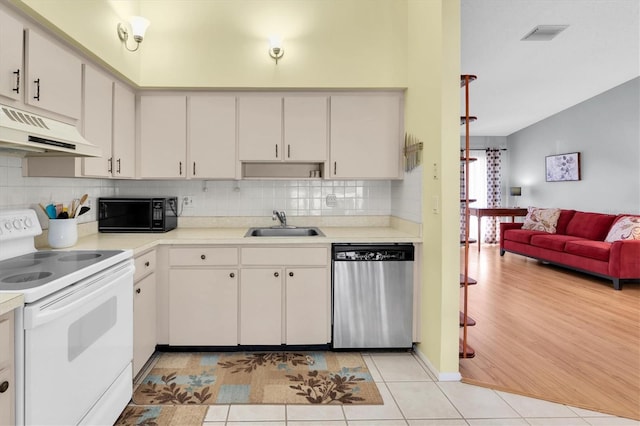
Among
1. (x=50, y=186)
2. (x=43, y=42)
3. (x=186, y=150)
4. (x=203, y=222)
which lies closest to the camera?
(x=43, y=42)

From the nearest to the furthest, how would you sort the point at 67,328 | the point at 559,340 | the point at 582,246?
1. the point at 67,328
2. the point at 559,340
3. the point at 582,246

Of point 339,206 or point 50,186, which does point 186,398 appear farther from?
point 339,206

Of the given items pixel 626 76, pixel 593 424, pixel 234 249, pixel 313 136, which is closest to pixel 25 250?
pixel 234 249

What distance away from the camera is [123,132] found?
9.46 feet

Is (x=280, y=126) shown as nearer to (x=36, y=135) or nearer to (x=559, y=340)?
(x=36, y=135)

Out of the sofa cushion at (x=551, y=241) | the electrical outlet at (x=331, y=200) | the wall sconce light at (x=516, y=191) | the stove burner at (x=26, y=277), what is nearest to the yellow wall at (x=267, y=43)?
the electrical outlet at (x=331, y=200)

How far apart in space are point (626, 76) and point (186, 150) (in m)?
6.41


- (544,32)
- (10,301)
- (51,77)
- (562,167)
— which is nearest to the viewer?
(10,301)

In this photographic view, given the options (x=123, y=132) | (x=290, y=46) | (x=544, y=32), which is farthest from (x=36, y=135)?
(x=544, y=32)

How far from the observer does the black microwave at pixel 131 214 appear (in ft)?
9.79

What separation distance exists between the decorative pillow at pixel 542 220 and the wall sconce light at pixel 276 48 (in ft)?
19.3

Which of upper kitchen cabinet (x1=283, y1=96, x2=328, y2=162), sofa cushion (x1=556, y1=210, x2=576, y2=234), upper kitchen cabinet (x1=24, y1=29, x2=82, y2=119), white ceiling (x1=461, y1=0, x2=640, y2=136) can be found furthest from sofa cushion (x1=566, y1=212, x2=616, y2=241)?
upper kitchen cabinet (x1=24, y1=29, x2=82, y2=119)

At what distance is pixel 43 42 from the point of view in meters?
2.00

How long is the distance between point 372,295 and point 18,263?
212cm
